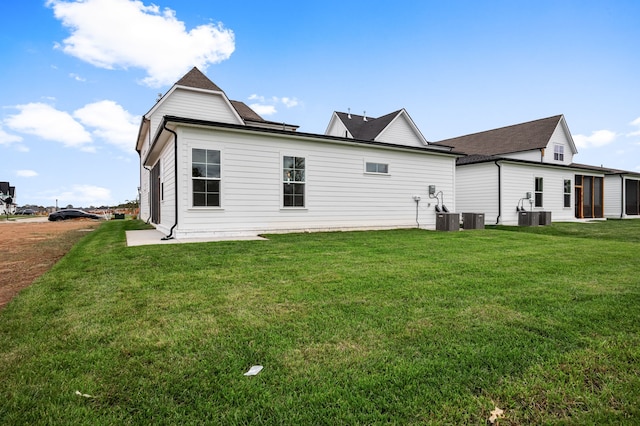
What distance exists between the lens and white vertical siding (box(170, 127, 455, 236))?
29.0 feet

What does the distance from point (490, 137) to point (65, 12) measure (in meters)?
26.1

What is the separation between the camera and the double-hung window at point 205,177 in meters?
8.64

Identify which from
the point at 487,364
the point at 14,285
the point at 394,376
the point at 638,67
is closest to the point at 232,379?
the point at 394,376

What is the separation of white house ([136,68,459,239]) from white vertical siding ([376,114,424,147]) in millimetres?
6432

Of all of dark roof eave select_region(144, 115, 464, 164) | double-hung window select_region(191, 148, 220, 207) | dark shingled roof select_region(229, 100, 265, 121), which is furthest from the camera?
dark shingled roof select_region(229, 100, 265, 121)

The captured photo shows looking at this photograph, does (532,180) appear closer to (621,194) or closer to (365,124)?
(365,124)

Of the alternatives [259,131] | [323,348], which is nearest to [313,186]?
[259,131]

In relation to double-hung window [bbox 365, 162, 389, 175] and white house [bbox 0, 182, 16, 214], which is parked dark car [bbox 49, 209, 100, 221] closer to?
double-hung window [bbox 365, 162, 389, 175]

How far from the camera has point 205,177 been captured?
28.7 feet

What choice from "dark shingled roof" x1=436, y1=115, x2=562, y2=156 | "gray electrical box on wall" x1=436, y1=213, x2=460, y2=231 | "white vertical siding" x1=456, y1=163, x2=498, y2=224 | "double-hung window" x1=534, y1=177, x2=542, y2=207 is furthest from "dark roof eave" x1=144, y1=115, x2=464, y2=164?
"dark shingled roof" x1=436, y1=115, x2=562, y2=156

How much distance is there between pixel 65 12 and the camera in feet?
33.6

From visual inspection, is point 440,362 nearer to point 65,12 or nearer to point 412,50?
point 65,12

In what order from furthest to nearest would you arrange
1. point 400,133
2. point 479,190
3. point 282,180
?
point 400,133 < point 479,190 < point 282,180

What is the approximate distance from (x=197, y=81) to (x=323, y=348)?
18.3 meters
